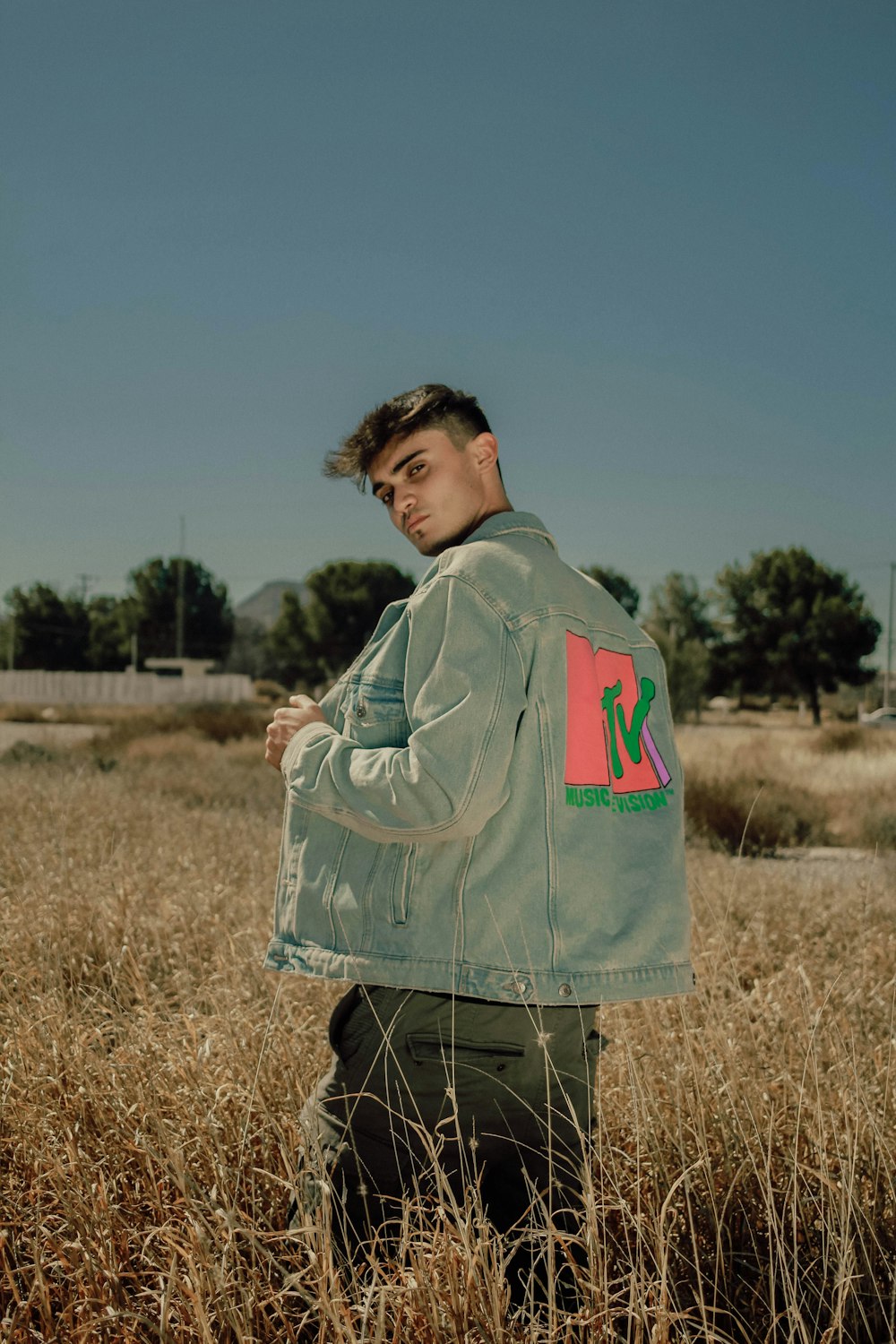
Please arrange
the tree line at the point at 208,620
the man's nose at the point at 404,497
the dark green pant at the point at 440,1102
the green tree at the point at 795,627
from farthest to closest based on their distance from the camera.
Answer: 1. the tree line at the point at 208,620
2. the green tree at the point at 795,627
3. the man's nose at the point at 404,497
4. the dark green pant at the point at 440,1102

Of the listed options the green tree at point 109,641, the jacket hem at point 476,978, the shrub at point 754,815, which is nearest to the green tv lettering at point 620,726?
the jacket hem at point 476,978

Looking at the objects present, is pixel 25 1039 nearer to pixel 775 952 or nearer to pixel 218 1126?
pixel 218 1126

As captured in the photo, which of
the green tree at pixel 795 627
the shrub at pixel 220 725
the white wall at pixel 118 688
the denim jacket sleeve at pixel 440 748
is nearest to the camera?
the denim jacket sleeve at pixel 440 748

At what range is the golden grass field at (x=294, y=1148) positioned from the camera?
1.62 metres

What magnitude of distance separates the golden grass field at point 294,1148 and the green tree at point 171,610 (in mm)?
64543

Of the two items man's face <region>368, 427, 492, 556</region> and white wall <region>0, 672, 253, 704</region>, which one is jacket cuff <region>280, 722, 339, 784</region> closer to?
man's face <region>368, 427, 492, 556</region>

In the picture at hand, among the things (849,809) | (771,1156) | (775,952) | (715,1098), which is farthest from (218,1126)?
(849,809)

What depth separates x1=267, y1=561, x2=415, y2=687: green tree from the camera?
6644 centimetres

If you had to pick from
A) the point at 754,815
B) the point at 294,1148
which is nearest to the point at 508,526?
the point at 294,1148

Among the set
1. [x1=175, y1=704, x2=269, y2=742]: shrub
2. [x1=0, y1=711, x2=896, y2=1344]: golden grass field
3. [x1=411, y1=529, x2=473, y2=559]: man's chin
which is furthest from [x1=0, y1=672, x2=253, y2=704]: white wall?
[x1=411, y1=529, x2=473, y2=559]: man's chin

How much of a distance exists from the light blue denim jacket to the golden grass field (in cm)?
32

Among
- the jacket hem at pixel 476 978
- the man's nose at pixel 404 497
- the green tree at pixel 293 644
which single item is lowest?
the jacket hem at pixel 476 978

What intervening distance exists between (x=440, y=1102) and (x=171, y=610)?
69095 mm

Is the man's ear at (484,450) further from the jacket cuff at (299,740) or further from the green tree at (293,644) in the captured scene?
the green tree at (293,644)
